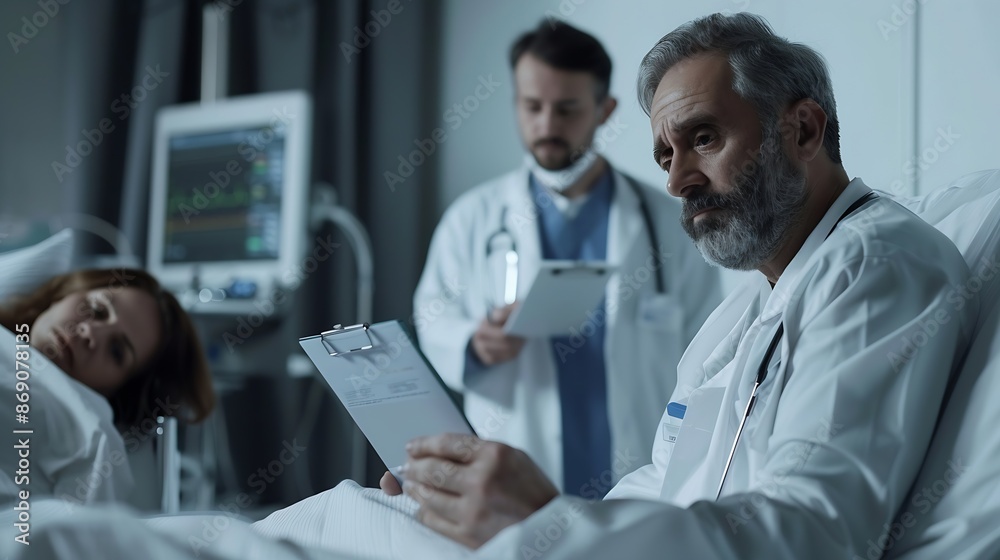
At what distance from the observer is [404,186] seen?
3486 mm

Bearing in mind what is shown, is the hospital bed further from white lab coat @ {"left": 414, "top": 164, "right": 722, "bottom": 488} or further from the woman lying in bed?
white lab coat @ {"left": 414, "top": 164, "right": 722, "bottom": 488}

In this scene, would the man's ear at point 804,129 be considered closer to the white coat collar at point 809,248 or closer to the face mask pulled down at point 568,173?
the white coat collar at point 809,248

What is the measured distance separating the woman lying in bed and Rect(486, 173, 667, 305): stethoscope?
36.0 inches

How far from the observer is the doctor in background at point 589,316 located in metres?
2.38

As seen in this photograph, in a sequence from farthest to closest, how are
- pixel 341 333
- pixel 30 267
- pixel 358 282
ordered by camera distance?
1. pixel 358 282
2. pixel 30 267
3. pixel 341 333

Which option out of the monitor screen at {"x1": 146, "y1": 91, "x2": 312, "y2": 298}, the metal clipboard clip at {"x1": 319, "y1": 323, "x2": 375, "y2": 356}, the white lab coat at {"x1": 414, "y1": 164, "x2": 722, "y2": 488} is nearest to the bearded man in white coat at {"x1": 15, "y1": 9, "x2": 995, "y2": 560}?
the metal clipboard clip at {"x1": 319, "y1": 323, "x2": 375, "y2": 356}

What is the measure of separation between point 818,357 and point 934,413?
0.45 ft

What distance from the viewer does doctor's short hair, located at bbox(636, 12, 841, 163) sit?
3.82ft

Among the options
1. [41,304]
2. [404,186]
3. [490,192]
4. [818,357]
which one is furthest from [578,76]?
[818,357]

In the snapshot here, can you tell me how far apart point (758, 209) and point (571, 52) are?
142cm

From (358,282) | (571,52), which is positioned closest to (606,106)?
(571,52)

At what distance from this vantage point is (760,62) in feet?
3.82

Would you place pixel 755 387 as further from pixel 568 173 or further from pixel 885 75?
pixel 568 173

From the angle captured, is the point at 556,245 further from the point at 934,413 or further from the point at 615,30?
the point at 934,413
